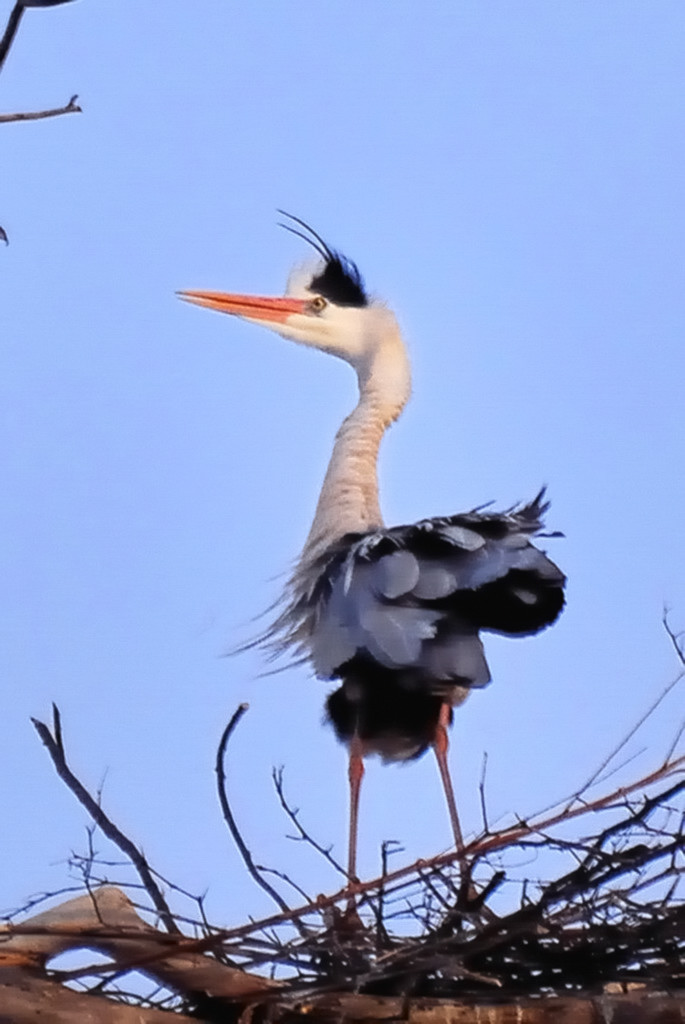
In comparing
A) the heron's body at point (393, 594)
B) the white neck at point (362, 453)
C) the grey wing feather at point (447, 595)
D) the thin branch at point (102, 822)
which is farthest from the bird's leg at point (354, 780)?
the thin branch at point (102, 822)

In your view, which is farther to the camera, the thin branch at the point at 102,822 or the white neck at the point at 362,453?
the white neck at the point at 362,453

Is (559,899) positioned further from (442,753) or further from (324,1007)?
(442,753)

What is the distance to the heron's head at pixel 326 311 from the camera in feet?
17.1

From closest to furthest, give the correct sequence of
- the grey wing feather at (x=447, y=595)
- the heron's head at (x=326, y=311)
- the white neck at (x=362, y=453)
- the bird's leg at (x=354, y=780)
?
the grey wing feather at (x=447, y=595)
the bird's leg at (x=354, y=780)
the white neck at (x=362, y=453)
the heron's head at (x=326, y=311)

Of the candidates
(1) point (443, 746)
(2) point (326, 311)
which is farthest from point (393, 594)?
(2) point (326, 311)

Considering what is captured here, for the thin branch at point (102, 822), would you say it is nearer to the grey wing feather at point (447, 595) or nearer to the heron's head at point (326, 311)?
the grey wing feather at point (447, 595)

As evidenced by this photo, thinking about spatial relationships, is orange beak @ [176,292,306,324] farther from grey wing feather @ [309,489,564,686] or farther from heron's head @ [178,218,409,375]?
grey wing feather @ [309,489,564,686]

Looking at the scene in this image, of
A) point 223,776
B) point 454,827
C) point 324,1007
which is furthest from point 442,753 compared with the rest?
point 324,1007

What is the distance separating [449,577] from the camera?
12.2 ft

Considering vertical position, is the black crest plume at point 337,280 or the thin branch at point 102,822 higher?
the black crest plume at point 337,280

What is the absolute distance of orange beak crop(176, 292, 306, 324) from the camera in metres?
5.41

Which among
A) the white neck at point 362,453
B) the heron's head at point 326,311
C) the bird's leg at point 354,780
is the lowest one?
the bird's leg at point 354,780

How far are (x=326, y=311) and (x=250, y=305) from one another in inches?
10.1

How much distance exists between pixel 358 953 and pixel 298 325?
288 centimetres
